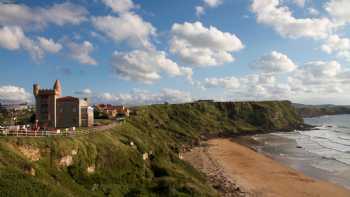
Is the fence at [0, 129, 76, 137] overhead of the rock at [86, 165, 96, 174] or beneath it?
overhead

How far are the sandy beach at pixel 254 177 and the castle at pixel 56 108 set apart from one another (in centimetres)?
2480

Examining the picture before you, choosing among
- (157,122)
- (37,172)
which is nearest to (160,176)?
(37,172)

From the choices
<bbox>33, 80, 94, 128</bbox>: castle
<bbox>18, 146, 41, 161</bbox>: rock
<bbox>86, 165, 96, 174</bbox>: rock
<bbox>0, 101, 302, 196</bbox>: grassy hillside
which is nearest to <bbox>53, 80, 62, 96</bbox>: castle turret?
<bbox>33, 80, 94, 128</bbox>: castle

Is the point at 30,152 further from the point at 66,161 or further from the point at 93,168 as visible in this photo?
the point at 93,168

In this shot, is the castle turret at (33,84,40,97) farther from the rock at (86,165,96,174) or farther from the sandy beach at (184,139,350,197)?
the sandy beach at (184,139,350,197)

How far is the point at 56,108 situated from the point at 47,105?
153cm

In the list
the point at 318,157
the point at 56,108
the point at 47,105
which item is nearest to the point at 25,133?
the point at 47,105

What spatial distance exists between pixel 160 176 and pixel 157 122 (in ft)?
231

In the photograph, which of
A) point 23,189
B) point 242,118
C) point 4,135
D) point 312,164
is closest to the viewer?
point 23,189

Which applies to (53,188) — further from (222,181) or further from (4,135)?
(222,181)

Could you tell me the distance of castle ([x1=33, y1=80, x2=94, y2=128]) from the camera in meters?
55.5

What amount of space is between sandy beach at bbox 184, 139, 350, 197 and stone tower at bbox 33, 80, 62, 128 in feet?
91.9

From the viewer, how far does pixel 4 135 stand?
3131 cm

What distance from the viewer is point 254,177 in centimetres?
5809
